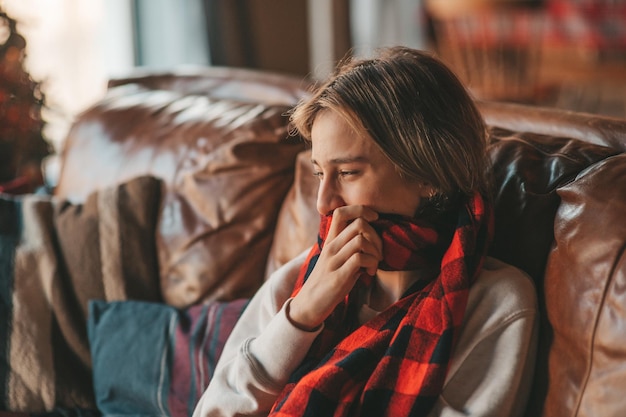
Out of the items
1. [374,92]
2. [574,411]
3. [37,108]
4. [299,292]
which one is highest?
[374,92]

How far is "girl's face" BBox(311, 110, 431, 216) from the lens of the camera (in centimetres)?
112

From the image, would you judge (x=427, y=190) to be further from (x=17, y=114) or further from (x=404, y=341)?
(x=17, y=114)

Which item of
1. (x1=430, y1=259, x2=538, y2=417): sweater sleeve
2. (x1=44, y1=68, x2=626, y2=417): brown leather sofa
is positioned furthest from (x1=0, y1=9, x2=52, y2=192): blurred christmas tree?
(x1=430, y1=259, x2=538, y2=417): sweater sleeve

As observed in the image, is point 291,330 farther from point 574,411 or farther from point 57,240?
point 57,240

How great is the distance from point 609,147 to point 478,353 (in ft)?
1.46

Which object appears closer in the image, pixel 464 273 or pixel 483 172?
pixel 464 273

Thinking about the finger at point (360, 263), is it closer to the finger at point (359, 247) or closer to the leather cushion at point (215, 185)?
the finger at point (359, 247)

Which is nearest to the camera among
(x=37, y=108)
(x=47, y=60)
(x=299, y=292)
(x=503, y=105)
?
(x=299, y=292)

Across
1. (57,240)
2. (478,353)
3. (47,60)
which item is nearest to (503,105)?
(478,353)

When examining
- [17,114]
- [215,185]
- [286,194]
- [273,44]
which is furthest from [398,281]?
[273,44]

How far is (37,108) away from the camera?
7.54 feet

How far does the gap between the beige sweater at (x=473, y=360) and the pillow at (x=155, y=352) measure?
229mm

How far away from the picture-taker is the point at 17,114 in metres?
2.22

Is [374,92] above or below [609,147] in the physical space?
above
